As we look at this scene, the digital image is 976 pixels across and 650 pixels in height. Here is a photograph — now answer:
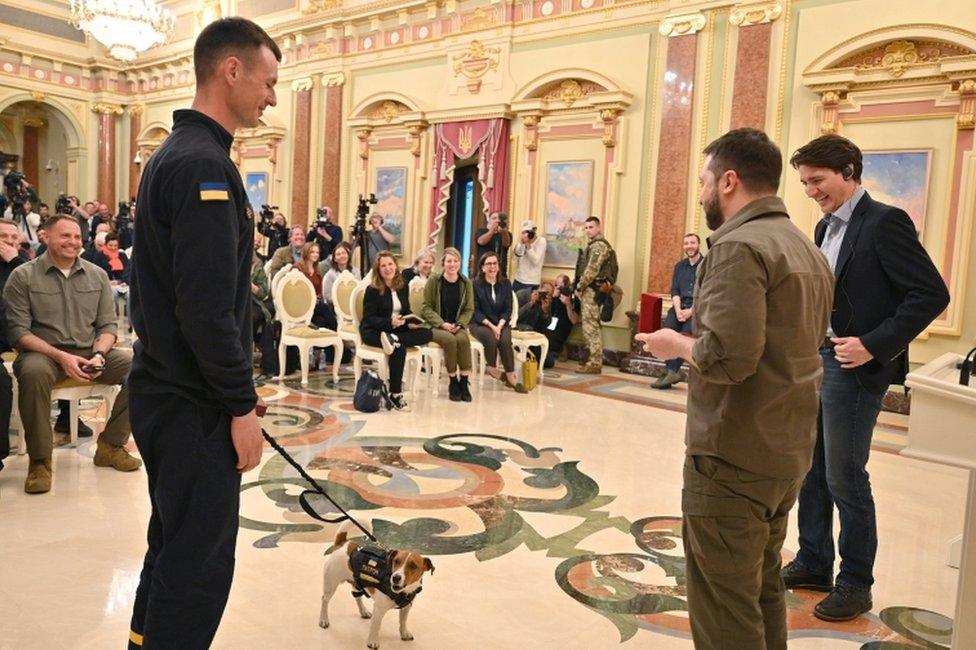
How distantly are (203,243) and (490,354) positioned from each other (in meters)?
5.43

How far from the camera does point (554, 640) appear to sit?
8.04 feet

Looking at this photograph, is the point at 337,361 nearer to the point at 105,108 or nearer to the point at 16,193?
the point at 16,193

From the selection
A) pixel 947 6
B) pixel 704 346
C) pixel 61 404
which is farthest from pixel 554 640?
pixel 947 6

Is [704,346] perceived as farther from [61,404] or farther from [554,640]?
[61,404]

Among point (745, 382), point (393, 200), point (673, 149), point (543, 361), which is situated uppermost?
point (673, 149)

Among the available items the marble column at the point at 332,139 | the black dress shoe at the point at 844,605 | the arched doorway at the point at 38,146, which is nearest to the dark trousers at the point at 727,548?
the black dress shoe at the point at 844,605

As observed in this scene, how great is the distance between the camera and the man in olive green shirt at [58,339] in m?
3.70

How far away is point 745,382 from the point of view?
1727 millimetres

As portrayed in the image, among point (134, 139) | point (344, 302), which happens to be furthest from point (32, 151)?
point (344, 302)

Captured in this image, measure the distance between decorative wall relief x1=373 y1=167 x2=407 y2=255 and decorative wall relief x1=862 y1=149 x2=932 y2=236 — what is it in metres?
5.95

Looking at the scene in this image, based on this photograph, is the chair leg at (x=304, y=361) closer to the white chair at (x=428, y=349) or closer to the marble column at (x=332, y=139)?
the white chair at (x=428, y=349)

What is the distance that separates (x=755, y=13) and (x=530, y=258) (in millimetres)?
3394

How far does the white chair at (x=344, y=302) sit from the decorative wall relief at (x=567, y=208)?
108 inches

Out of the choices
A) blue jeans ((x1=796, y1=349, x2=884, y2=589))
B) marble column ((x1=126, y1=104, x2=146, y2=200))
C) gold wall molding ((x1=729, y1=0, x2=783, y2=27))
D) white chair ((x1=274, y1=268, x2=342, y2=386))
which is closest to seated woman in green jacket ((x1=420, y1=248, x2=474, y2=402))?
white chair ((x1=274, y1=268, x2=342, y2=386))
